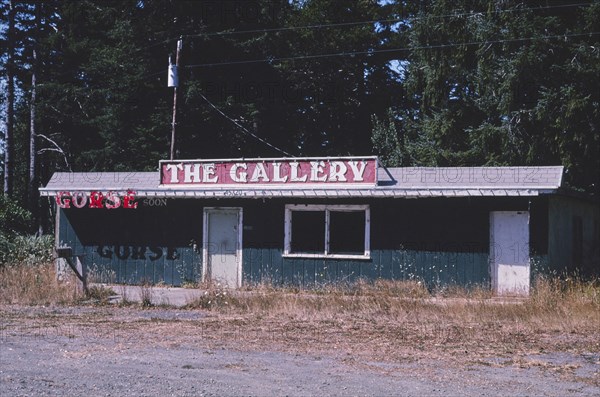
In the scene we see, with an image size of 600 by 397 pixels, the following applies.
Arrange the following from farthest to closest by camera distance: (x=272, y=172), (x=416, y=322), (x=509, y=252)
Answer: (x=272, y=172) → (x=509, y=252) → (x=416, y=322)

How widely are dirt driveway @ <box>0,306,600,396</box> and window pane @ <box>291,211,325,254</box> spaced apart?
6396 mm

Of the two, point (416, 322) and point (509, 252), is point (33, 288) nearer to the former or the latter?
point (416, 322)

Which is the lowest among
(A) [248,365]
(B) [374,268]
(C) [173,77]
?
(A) [248,365]

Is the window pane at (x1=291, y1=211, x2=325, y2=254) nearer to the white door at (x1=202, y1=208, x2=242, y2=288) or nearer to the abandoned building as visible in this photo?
the abandoned building

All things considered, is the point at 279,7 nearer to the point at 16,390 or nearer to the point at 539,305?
the point at 539,305

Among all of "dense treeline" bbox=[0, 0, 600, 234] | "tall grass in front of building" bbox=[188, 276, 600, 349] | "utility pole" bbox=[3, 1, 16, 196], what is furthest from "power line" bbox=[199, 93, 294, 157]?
"tall grass in front of building" bbox=[188, 276, 600, 349]

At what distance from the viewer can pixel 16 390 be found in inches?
296

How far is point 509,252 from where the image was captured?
1697cm

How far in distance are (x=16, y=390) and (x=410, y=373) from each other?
399cm

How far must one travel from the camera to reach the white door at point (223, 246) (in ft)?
62.9

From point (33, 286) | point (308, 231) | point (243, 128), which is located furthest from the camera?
point (243, 128)

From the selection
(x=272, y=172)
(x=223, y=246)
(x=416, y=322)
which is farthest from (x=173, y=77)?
(x=416, y=322)

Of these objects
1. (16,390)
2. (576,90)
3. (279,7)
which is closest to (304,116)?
(279,7)

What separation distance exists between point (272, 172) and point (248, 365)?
984cm
